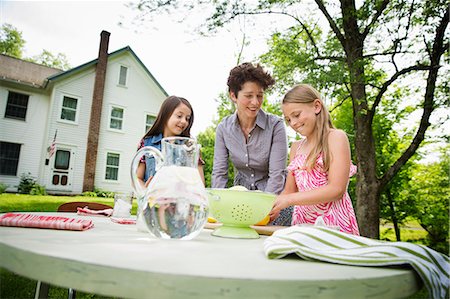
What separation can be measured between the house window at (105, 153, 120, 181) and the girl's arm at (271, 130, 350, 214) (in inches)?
479

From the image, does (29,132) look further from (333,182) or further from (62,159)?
(333,182)

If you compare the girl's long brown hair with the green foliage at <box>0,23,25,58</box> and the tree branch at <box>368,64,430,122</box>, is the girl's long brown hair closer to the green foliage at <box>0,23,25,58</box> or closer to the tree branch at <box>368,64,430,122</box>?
the tree branch at <box>368,64,430,122</box>

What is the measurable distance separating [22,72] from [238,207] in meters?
14.6

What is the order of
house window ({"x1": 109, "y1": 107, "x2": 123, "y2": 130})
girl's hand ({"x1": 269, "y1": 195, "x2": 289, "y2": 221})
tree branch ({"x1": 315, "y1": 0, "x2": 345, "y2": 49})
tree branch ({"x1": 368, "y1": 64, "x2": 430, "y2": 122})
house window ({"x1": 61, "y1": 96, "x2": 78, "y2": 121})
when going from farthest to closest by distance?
house window ({"x1": 109, "y1": 107, "x2": 123, "y2": 130}) → house window ({"x1": 61, "y1": 96, "x2": 78, "y2": 121}) → tree branch ({"x1": 315, "y1": 0, "x2": 345, "y2": 49}) → tree branch ({"x1": 368, "y1": 64, "x2": 430, "y2": 122}) → girl's hand ({"x1": 269, "y1": 195, "x2": 289, "y2": 221})

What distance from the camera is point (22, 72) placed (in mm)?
12641

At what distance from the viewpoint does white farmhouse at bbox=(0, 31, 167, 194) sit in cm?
1167

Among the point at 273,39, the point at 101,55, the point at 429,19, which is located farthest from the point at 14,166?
the point at 429,19

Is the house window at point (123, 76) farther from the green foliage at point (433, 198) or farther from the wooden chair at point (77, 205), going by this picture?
the wooden chair at point (77, 205)

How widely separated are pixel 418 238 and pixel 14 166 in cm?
1295

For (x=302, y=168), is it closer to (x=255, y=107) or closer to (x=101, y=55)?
(x=255, y=107)

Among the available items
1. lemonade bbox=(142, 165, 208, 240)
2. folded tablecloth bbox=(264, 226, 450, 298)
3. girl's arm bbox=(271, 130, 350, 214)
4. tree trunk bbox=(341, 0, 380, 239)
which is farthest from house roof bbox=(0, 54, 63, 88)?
folded tablecloth bbox=(264, 226, 450, 298)

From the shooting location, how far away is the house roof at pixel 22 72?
1200 cm

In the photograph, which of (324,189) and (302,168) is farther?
(302,168)

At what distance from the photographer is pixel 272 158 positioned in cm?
201
